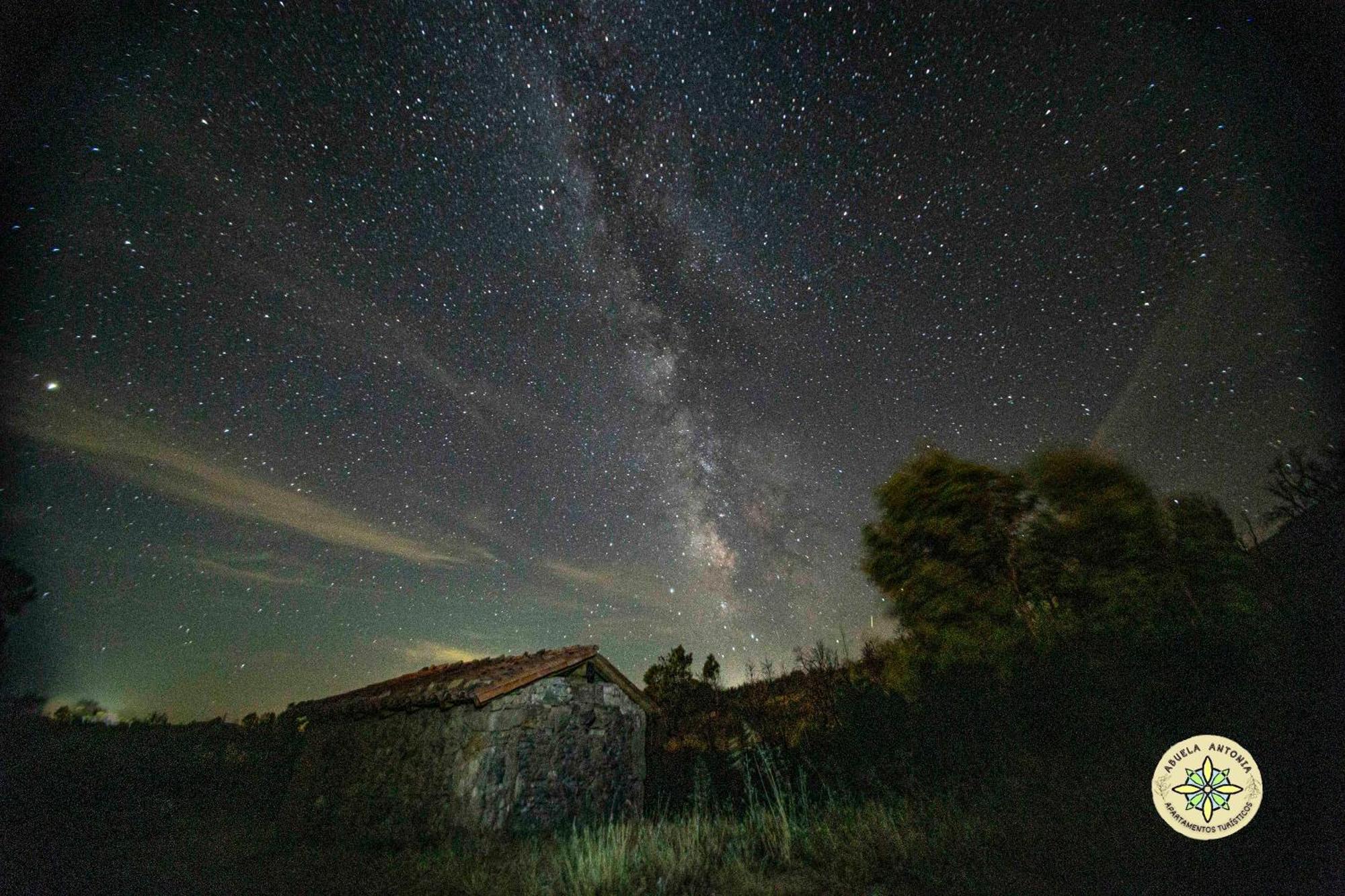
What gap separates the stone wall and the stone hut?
24 mm

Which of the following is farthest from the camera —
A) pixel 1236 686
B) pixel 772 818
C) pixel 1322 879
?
pixel 1236 686

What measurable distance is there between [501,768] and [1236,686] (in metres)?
12.6

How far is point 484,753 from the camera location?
988cm

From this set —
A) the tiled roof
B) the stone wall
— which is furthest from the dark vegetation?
the tiled roof

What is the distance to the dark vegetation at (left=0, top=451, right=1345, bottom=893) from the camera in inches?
175

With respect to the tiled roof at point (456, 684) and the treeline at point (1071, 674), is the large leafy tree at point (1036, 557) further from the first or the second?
the tiled roof at point (456, 684)

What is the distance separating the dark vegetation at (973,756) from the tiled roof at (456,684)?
2598 millimetres

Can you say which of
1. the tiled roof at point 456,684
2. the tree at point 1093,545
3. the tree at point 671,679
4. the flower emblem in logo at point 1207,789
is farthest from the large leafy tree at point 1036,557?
the tree at point 671,679

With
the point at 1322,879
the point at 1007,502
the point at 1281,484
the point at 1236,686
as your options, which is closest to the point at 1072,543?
the point at 1007,502

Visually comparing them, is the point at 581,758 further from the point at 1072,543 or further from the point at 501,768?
the point at 1072,543

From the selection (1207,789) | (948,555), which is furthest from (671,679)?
(1207,789)

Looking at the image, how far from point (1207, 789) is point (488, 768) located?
10441 mm

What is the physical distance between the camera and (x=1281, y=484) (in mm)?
14539

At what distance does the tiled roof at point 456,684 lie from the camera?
10492mm
